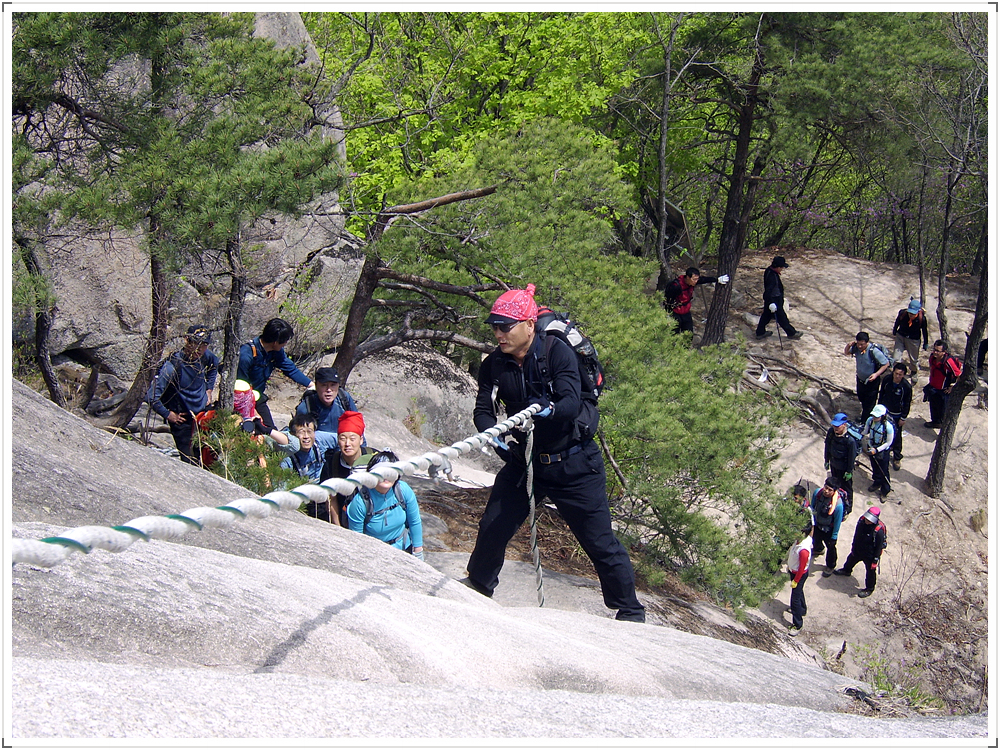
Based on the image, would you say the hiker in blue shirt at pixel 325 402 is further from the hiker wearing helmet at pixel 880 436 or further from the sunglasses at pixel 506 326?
the hiker wearing helmet at pixel 880 436

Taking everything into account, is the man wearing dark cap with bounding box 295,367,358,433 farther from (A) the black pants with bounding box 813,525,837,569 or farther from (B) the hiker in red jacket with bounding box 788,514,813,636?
(A) the black pants with bounding box 813,525,837,569

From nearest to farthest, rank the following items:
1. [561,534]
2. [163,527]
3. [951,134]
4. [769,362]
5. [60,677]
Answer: [60,677] < [163,527] < [561,534] < [951,134] < [769,362]


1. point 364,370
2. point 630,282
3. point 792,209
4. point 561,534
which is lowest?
point 561,534

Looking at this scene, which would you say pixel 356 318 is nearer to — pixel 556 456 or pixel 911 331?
pixel 556 456

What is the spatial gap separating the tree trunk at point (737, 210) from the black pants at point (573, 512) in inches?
466

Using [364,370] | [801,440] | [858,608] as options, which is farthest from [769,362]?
[364,370]

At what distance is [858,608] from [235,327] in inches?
357

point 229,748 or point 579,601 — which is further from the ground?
point 229,748

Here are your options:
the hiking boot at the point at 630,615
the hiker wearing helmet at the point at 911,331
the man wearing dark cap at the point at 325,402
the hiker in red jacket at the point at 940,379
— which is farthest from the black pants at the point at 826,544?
the man wearing dark cap at the point at 325,402

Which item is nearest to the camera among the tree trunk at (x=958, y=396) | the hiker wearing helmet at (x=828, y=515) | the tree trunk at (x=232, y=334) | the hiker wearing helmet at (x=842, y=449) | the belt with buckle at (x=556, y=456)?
the belt with buckle at (x=556, y=456)

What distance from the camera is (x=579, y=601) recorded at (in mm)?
6188

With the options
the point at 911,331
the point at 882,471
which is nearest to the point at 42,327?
the point at 882,471

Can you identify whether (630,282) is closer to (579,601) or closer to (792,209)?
(579,601)

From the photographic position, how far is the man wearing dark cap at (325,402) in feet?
21.2
